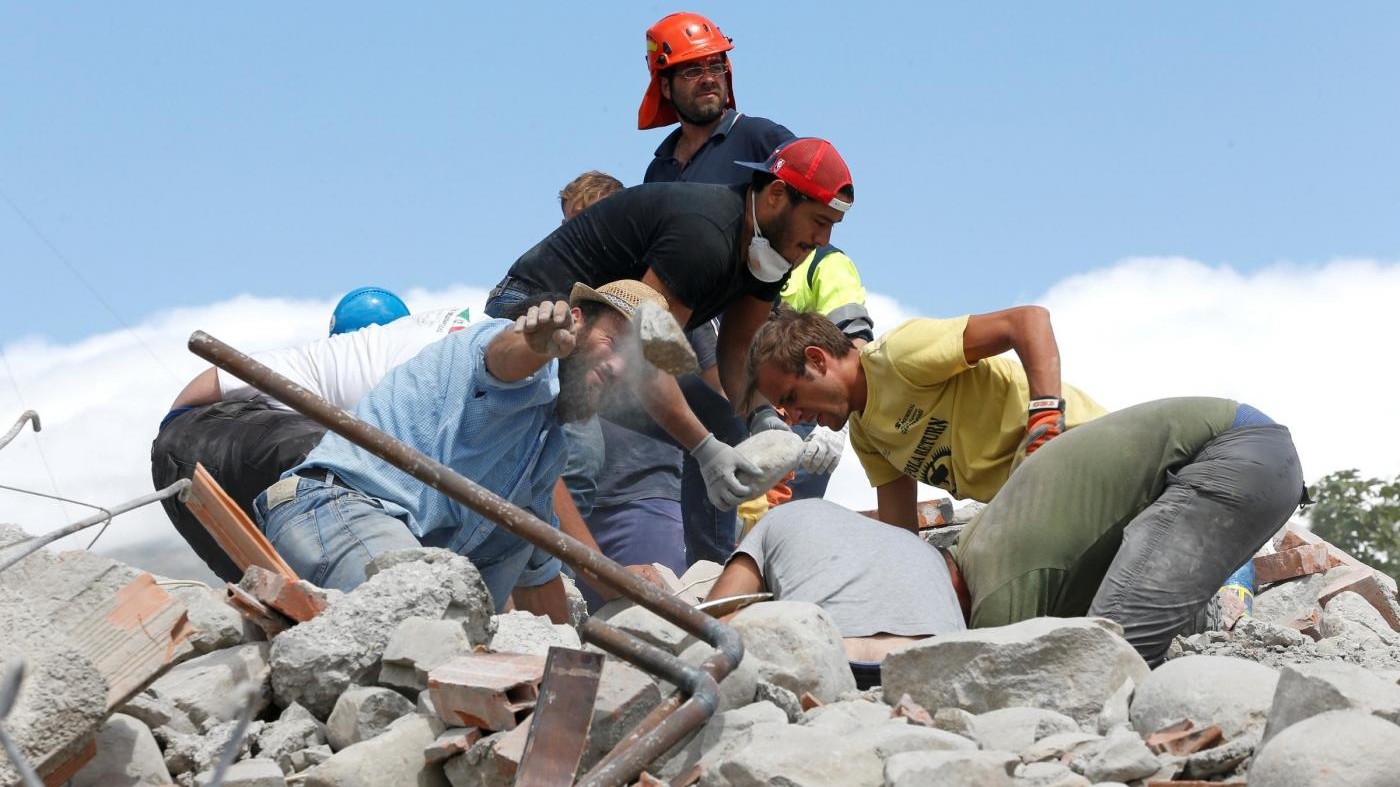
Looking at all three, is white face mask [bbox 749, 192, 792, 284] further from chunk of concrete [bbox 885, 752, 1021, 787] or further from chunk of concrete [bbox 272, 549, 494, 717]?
chunk of concrete [bbox 885, 752, 1021, 787]

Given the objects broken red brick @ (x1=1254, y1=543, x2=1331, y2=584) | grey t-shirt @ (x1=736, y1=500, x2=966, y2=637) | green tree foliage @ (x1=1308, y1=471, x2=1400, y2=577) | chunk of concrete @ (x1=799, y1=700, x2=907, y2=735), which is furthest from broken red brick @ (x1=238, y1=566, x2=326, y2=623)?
green tree foliage @ (x1=1308, y1=471, x2=1400, y2=577)

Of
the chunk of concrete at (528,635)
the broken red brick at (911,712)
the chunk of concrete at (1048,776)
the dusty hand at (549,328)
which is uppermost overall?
the dusty hand at (549,328)

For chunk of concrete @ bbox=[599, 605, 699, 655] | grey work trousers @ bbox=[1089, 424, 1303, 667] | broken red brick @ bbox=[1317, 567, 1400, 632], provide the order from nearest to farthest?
1. chunk of concrete @ bbox=[599, 605, 699, 655]
2. grey work trousers @ bbox=[1089, 424, 1303, 667]
3. broken red brick @ bbox=[1317, 567, 1400, 632]

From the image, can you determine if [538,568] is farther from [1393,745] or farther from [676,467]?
[1393,745]

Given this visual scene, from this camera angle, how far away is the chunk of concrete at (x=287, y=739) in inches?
126

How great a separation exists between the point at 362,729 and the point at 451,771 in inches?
9.9

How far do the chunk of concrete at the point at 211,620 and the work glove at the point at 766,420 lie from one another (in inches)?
80.3

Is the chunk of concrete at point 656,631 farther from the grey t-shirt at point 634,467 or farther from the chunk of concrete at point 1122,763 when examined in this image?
the grey t-shirt at point 634,467

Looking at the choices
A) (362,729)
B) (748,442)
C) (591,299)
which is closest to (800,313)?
(748,442)

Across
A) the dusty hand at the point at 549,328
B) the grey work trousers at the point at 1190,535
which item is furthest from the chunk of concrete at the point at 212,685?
the grey work trousers at the point at 1190,535

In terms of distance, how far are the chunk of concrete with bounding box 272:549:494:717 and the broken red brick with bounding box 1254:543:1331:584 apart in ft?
14.8

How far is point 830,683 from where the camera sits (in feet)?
11.0

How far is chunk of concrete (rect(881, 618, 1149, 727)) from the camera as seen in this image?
3258mm

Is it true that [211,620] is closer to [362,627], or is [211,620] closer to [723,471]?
[362,627]
